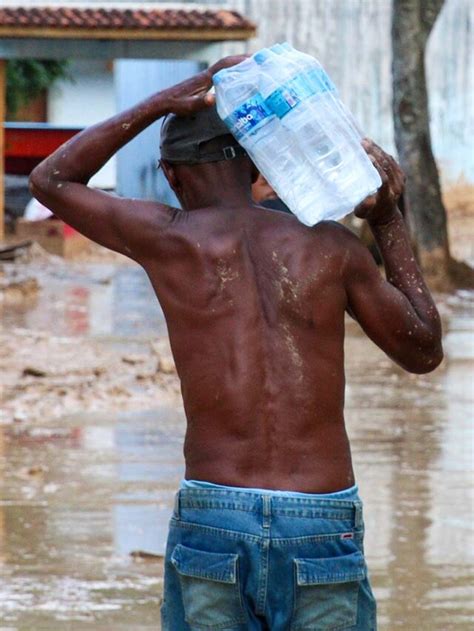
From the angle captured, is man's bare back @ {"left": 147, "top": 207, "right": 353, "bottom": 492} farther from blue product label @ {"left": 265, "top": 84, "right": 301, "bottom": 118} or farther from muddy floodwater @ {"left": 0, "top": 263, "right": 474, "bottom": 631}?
muddy floodwater @ {"left": 0, "top": 263, "right": 474, "bottom": 631}

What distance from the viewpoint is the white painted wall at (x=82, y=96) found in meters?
34.9

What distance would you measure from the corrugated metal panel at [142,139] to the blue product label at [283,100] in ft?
75.7

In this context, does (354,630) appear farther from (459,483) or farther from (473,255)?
(473,255)

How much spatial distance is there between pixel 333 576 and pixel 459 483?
4.27 meters

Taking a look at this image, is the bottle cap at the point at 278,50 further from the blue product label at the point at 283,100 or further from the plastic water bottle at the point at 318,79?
the blue product label at the point at 283,100

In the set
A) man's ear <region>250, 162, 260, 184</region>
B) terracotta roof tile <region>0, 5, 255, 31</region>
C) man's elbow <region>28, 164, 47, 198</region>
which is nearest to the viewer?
man's ear <region>250, 162, 260, 184</region>

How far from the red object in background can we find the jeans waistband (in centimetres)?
2267

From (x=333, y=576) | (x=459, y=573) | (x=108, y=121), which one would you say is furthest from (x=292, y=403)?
(x=459, y=573)

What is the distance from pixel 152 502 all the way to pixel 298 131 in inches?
150

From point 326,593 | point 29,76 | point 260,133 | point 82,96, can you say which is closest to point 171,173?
point 260,133

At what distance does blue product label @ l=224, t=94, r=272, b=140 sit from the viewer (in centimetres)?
308

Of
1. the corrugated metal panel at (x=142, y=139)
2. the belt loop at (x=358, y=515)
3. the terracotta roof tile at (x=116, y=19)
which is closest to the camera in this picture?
the belt loop at (x=358, y=515)

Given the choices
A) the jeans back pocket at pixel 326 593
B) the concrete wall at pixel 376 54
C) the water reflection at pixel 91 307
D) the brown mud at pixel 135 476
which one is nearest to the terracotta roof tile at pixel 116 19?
the concrete wall at pixel 376 54

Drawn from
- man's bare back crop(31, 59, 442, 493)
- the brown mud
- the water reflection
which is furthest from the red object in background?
man's bare back crop(31, 59, 442, 493)
